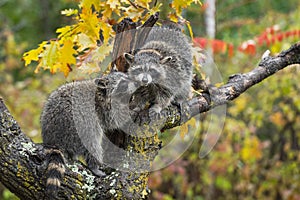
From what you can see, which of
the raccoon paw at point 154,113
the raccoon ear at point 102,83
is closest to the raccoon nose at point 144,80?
the raccoon paw at point 154,113

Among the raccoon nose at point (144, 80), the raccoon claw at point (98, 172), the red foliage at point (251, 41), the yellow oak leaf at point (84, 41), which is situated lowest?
the red foliage at point (251, 41)

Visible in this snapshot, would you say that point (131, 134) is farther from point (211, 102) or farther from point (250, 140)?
point (250, 140)

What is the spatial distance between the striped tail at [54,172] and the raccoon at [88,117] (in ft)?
1.60

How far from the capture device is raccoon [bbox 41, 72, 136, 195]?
331 cm

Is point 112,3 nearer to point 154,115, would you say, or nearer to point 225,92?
point 154,115

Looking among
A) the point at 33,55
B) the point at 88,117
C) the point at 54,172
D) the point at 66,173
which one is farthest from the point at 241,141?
the point at 54,172

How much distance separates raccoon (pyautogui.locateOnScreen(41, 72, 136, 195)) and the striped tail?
1.60 ft

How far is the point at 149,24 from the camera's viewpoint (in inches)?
130

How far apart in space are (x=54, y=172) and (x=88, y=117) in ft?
2.70

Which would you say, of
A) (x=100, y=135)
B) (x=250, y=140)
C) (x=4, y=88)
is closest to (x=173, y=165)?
(x=250, y=140)

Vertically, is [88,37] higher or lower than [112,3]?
lower

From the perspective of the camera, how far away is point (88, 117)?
11.1 ft

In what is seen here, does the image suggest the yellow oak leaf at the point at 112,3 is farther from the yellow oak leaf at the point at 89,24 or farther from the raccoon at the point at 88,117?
the raccoon at the point at 88,117

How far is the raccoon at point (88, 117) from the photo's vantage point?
10.8 feet
